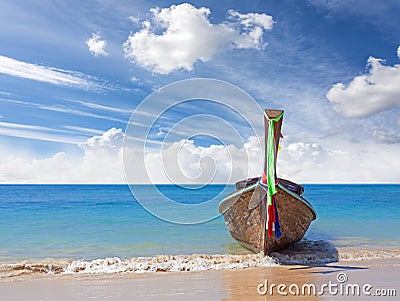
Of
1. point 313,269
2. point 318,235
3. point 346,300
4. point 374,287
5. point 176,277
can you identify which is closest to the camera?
point 346,300

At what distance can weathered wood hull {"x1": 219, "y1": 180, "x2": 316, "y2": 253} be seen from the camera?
810 centimetres

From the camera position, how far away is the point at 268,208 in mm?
7449

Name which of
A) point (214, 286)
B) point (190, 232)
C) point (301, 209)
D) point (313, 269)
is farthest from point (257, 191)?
point (190, 232)

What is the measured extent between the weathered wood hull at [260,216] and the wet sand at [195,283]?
3.17 ft

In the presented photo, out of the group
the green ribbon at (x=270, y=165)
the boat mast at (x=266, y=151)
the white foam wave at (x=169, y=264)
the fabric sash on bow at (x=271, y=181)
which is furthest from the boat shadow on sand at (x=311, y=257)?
the green ribbon at (x=270, y=165)

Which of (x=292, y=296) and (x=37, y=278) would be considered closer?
(x=292, y=296)

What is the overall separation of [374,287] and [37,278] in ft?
20.5

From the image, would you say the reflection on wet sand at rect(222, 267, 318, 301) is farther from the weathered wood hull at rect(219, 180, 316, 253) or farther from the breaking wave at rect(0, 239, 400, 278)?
the weathered wood hull at rect(219, 180, 316, 253)

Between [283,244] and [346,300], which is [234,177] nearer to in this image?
[283,244]

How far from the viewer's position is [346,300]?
17.9 ft

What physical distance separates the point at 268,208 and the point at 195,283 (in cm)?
216

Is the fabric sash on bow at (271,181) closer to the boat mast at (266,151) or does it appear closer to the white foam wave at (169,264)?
the boat mast at (266,151)

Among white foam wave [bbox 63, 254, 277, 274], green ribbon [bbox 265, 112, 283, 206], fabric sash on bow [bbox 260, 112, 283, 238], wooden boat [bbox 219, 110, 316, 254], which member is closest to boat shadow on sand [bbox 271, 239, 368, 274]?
wooden boat [bbox 219, 110, 316, 254]

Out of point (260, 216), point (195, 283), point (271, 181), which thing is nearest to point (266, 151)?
point (271, 181)
